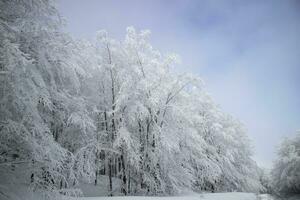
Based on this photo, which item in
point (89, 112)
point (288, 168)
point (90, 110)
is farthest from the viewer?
point (288, 168)

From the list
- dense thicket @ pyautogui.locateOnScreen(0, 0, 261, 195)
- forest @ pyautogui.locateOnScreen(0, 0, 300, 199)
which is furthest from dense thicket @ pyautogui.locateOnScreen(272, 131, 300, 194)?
dense thicket @ pyautogui.locateOnScreen(0, 0, 261, 195)

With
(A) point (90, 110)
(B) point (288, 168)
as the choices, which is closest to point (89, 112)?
(A) point (90, 110)

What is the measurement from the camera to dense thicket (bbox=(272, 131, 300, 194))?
3603 centimetres

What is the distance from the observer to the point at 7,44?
7.59 m

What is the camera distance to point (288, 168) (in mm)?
36750

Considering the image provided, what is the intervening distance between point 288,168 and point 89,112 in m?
32.1

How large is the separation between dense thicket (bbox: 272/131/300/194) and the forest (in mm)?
14119

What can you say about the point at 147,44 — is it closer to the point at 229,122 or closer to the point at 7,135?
the point at 7,135

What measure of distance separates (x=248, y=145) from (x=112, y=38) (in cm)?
2635

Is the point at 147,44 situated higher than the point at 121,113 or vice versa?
the point at 147,44

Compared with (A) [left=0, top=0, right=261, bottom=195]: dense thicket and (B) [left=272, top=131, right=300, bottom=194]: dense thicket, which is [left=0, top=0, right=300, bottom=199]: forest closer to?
(A) [left=0, top=0, right=261, bottom=195]: dense thicket

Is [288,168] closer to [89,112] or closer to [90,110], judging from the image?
[90,110]

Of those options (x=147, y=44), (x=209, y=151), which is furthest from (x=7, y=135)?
(x=209, y=151)

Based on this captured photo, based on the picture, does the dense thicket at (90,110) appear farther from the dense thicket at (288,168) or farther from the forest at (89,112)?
the dense thicket at (288,168)
